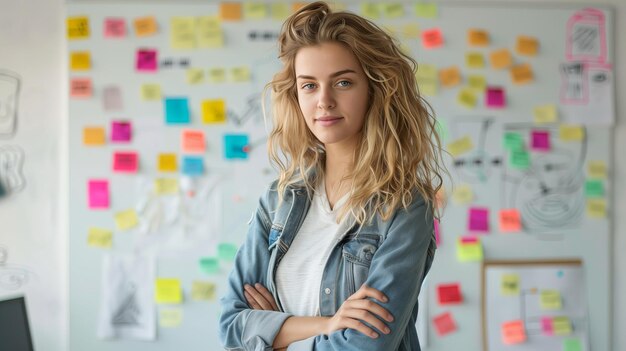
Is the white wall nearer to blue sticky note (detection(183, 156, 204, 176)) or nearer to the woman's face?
blue sticky note (detection(183, 156, 204, 176))

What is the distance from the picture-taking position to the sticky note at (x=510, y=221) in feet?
9.13

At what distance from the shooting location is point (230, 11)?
2.65m

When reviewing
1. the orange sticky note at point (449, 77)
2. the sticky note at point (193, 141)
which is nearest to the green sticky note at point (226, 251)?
the sticky note at point (193, 141)

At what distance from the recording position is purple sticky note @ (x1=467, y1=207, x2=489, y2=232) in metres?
2.77

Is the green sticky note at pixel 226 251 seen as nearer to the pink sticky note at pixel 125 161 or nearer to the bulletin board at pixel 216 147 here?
the bulletin board at pixel 216 147

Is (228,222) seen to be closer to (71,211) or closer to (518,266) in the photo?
(71,211)

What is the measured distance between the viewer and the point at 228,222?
268cm

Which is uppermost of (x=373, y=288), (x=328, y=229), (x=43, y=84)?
(x=43, y=84)

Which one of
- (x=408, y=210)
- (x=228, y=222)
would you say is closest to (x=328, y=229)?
(x=408, y=210)

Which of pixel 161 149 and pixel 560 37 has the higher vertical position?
pixel 560 37

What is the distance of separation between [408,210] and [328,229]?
174 millimetres

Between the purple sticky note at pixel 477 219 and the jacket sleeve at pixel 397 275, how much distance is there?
1.47 metres

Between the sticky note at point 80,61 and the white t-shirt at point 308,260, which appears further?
the sticky note at point 80,61

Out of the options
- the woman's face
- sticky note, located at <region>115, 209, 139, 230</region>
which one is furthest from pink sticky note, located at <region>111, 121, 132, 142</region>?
the woman's face
